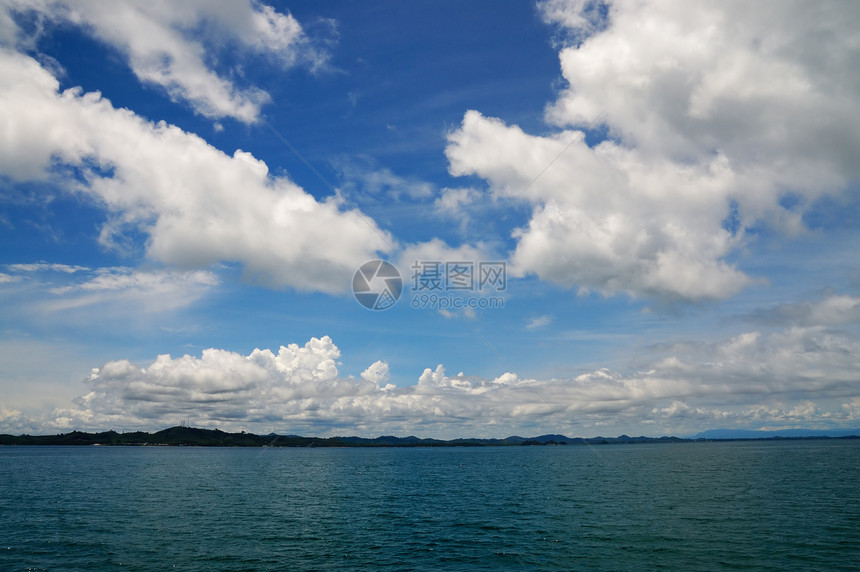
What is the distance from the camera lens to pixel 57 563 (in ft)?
157

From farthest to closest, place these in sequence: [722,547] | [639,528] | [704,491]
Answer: [704,491]
[639,528]
[722,547]

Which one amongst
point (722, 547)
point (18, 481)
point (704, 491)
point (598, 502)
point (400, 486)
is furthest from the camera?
point (18, 481)

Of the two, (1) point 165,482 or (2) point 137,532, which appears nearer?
(2) point 137,532

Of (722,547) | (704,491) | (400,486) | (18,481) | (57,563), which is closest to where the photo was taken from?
(57,563)

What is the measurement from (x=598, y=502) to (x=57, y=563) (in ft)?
256

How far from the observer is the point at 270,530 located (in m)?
62.9

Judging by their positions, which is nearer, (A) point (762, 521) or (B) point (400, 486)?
(A) point (762, 521)

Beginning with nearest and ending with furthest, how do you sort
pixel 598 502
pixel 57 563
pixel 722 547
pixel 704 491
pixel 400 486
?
pixel 57 563 < pixel 722 547 < pixel 598 502 < pixel 704 491 < pixel 400 486

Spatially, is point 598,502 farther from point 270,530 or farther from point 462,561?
point 270,530

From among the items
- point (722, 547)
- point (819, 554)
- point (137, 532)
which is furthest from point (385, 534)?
point (819, 554)

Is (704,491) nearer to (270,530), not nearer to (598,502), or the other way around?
(598,502)

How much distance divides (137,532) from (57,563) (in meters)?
14.0

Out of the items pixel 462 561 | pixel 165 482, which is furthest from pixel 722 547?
pixel 165 482

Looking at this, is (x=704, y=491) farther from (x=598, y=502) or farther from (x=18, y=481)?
(x=18, y=481)
